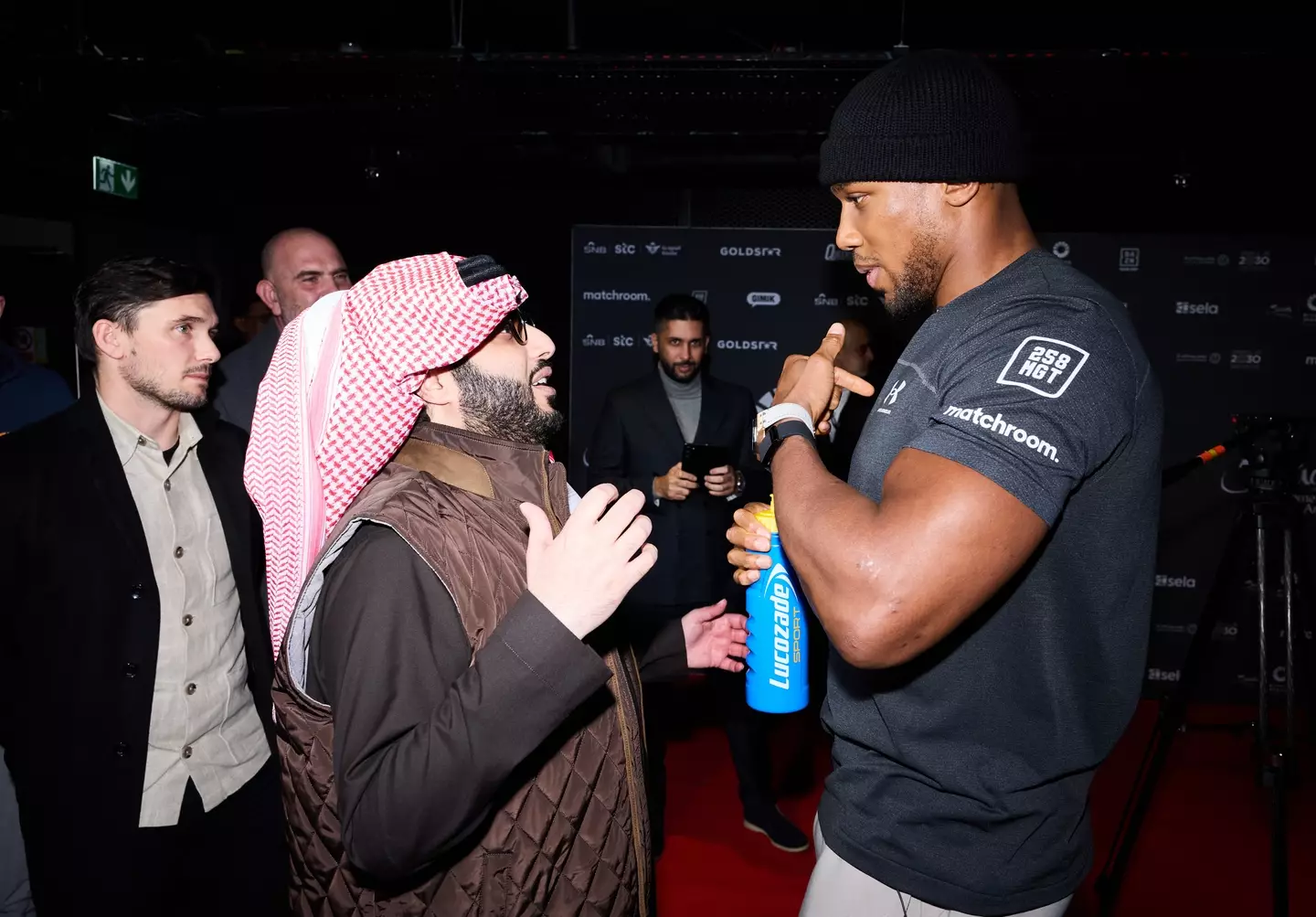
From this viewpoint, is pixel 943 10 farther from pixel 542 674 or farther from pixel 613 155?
pixel 542 674

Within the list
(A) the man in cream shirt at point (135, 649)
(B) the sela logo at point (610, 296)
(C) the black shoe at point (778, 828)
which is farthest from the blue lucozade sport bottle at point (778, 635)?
(B) the sela logo at point (610, 296)

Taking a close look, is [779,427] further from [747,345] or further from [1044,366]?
[747,345]

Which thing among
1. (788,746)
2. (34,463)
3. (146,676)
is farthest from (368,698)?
(788,746)

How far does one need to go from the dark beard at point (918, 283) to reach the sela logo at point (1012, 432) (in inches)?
13.4

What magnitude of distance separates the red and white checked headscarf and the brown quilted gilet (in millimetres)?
108

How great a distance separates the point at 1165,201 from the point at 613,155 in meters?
3.67

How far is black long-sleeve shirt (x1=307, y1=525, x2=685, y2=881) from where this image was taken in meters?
1.01

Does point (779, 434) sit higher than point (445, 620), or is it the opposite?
point (779, 434)

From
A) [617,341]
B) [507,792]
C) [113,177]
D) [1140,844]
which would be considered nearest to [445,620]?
[507,792]

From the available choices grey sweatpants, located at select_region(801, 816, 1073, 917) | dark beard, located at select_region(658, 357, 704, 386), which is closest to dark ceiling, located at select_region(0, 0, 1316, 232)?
dark beard, located at select_region(658, 357, 704, 386)

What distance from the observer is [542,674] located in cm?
104

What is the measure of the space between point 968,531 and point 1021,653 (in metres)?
0.27

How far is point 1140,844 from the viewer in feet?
11.6

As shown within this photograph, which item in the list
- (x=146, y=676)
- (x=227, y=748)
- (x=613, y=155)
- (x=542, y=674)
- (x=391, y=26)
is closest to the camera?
(x=542, y=674)
